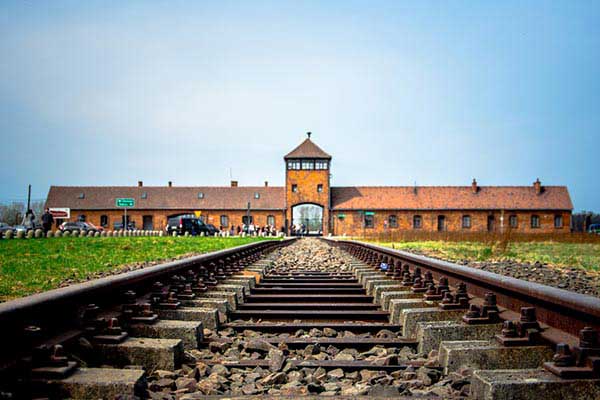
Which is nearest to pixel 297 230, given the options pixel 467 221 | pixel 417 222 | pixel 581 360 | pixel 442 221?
pixel 417 222

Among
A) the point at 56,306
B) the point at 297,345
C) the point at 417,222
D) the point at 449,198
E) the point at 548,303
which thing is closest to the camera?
the point at 56,306

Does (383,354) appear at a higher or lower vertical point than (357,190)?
lower

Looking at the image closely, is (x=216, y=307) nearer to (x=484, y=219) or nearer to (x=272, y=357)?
(x=272, y=357)

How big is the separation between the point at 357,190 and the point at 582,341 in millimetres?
61710

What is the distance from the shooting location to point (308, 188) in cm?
6109

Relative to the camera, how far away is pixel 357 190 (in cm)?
6394

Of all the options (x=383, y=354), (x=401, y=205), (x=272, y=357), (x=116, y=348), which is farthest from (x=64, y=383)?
(x=401, y=205)

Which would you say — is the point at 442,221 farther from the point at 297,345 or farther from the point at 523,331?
the point at 523,331

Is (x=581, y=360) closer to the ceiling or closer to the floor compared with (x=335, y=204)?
closer to the floor

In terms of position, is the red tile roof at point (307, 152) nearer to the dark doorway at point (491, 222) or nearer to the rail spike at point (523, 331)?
the dark doorway at point (491, 222)

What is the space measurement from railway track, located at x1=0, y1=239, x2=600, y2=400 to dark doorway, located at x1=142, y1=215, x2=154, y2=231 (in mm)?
63167

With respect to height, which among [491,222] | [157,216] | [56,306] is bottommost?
[56,306]

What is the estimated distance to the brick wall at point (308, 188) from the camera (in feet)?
198

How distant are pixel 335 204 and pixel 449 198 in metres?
12.8
